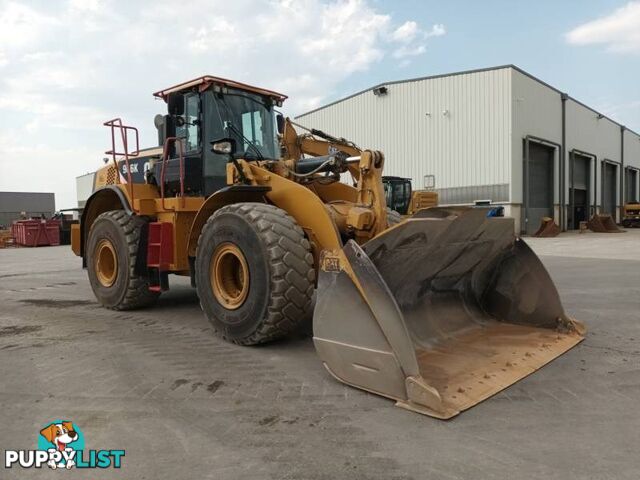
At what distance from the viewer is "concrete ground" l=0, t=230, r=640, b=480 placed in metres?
2.64

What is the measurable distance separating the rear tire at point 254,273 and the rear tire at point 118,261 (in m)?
1.75

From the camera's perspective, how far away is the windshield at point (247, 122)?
599 cm

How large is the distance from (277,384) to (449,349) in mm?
1454

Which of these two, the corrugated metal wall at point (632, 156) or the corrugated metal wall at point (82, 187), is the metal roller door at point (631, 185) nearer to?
the corrugated metal wall at point (632, 156)

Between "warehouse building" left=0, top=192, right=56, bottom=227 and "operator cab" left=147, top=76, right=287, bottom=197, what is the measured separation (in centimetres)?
6237

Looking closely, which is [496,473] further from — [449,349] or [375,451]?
[449,349]

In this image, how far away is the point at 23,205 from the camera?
64.1 meters

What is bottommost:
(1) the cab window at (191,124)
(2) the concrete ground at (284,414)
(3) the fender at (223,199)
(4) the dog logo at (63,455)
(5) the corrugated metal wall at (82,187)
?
(4) the dog logo at (63,455)

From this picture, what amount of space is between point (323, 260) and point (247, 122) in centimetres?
301

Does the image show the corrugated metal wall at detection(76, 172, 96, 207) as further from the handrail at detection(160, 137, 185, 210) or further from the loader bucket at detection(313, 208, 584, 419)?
the loader bucket at detection(313, 208, 584, 419)

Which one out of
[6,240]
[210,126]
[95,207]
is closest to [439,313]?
[210,126]

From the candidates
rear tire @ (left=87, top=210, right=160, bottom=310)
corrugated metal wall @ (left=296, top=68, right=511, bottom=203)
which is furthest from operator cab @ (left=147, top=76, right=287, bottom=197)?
corrugated metal wall @ (left=296, top=68, right=511, bottom=203)

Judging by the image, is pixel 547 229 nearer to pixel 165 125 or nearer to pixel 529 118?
pixel 529 118

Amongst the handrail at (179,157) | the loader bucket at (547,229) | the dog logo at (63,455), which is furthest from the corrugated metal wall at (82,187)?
the dog logo at (63,455)
